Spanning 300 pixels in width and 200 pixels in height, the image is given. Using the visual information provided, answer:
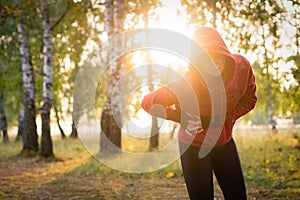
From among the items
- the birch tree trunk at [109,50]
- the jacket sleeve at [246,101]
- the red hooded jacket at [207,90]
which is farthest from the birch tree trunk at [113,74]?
the red hooded jacket at [207,90]

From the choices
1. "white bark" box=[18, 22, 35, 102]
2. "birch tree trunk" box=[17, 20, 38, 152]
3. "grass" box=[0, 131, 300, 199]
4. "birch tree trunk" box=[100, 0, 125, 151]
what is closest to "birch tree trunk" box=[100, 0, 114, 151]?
"birch tree trunk" box=[100, 0, 125, 151]

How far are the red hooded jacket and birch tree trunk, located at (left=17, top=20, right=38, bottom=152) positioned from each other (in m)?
13.7

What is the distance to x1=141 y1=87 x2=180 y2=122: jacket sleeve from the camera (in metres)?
3.96

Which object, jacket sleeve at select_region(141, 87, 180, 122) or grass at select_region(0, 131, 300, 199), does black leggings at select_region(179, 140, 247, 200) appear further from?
grass at select_region(0, 131, 300, 199)

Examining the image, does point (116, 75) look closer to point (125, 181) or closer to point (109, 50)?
point (109, 50)

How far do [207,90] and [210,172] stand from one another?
2.54 ft

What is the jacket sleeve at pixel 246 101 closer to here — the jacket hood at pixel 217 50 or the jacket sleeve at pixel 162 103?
the jacket hood at pixel 217 50

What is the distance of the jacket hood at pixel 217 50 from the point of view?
3998 millimetres

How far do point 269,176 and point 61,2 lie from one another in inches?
376

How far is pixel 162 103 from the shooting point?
3.99 metres

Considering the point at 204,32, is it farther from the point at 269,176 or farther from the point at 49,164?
the point at 49,164

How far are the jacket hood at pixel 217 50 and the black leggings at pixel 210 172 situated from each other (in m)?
0.68

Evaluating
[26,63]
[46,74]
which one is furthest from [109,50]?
[26,63]

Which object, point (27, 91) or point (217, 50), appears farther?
point (27, 91)
